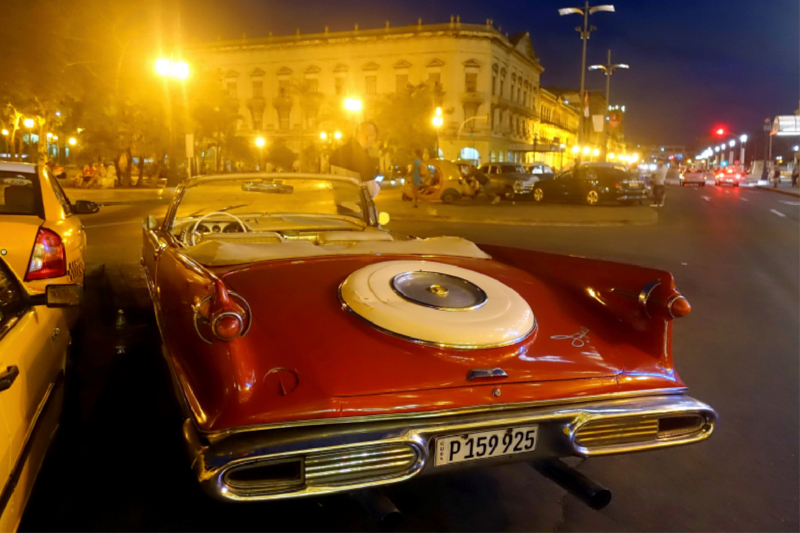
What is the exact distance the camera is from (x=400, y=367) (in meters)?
2.42

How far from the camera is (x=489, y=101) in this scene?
7094 centimetres

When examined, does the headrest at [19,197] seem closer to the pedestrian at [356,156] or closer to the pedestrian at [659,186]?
the pedestrian at [356,156]

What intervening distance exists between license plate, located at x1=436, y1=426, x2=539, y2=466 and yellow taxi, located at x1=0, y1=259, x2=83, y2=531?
1.44m

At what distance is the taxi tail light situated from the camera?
458 centimetres

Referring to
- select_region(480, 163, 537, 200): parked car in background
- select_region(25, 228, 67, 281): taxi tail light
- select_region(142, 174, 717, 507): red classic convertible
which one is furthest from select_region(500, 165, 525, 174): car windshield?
select_region(142, 174, 717, 507): red classic convertible

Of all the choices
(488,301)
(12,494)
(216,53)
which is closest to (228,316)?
(12,494)

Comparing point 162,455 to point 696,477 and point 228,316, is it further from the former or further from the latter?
point 696,477

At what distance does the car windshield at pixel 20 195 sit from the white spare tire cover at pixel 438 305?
362 centimetres

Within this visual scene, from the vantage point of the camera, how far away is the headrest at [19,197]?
5.32 meters

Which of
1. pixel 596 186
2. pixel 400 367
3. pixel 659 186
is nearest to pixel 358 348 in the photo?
pixel 400 367

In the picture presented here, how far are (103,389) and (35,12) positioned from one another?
19.2 m

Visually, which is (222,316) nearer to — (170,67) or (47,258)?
(47,258)

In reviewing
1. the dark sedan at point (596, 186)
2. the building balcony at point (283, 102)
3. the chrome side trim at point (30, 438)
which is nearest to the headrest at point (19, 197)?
the chrome side trim at point (30, 438)

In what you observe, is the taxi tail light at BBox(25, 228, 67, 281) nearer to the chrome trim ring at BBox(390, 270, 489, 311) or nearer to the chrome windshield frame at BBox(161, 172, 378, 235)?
the chrome windshield frame at BBox(161, 172, 378, 235)
